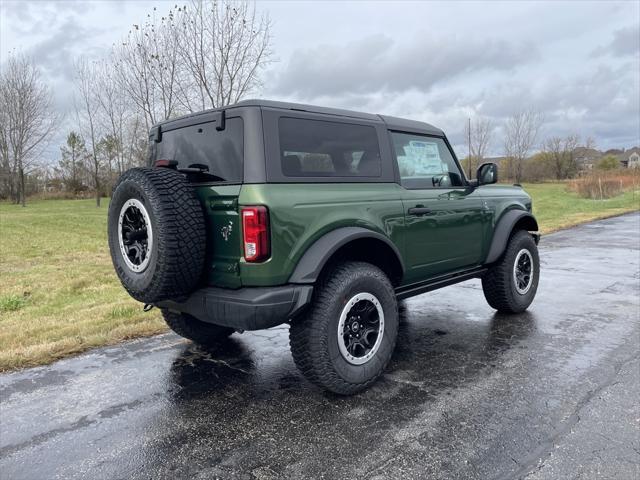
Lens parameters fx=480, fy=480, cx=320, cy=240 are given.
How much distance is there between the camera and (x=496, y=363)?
386 cm

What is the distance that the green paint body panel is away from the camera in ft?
9.87

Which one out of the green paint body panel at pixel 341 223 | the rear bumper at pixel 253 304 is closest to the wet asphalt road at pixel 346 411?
the rear bumper at pixel 253 304

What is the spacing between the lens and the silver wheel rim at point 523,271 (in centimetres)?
525

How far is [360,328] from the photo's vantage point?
11.5ft

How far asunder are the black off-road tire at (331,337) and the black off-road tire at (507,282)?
2.13 metres

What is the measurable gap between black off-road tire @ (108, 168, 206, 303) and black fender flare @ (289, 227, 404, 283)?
0.64 meters

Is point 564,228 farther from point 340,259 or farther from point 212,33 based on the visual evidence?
point 340,259

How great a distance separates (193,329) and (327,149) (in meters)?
1.98

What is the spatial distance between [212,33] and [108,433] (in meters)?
12.7

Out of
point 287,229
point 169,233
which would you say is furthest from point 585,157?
point 169,233

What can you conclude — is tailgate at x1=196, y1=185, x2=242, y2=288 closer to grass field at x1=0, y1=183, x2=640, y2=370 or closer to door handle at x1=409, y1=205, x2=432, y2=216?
door handle at x1=409, y1=205, x2=432, y2=216

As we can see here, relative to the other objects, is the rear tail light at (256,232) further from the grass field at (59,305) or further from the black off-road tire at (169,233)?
the grass field at (59,305)

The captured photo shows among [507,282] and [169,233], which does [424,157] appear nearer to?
[507,282]

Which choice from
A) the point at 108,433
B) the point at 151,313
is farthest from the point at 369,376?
the point at 151,313
